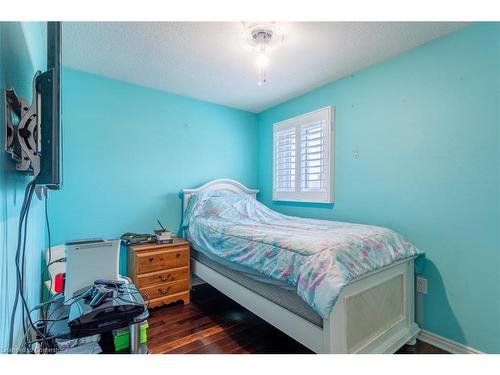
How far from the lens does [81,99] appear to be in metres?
2.36

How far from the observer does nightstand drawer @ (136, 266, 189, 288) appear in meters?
2.24

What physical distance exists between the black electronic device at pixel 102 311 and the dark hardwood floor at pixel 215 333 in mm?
933

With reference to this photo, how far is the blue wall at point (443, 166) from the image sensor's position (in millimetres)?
1604

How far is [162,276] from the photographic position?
2355 mm

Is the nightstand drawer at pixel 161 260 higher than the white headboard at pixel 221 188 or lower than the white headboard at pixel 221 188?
lower

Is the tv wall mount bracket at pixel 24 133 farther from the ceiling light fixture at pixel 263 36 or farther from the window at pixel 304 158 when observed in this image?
the window at pixel 304 158

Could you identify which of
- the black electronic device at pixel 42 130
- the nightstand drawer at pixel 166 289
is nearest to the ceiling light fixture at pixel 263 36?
the black electronic device at pixel 42 130

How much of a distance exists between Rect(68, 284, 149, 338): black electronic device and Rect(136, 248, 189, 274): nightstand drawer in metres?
1.23

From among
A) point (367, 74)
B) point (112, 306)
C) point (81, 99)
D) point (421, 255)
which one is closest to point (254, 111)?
point (367, 74)

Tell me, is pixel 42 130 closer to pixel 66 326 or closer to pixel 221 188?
pixel 66 326

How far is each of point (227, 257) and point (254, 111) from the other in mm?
2392

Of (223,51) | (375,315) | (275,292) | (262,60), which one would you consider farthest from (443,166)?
(223,51)

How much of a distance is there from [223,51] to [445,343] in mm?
2837

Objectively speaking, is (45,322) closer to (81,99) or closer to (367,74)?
(81,99)
